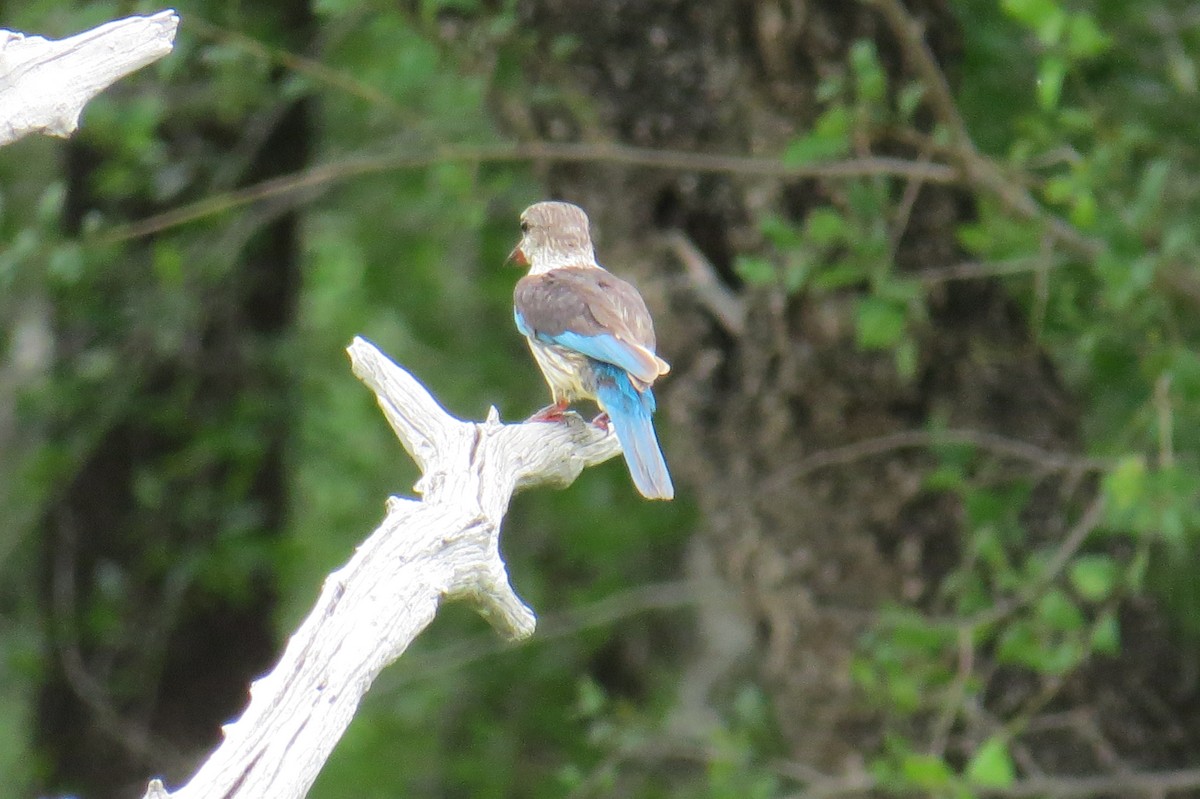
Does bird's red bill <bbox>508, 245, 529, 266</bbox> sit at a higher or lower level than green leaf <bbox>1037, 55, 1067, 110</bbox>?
lower

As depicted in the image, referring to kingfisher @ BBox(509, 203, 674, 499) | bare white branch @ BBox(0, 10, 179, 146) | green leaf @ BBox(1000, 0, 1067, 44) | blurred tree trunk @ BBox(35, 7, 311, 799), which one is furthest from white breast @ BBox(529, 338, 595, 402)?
blurred tree trunk @ BBox(35, 7, 311, 799)

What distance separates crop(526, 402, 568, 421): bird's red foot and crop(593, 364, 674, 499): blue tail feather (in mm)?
105

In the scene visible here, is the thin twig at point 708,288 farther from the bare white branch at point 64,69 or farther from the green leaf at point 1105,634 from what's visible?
the bare white branch at point 64,69

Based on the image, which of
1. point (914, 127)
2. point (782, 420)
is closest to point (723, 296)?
point (782, 420)

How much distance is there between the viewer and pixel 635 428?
3.74 meters

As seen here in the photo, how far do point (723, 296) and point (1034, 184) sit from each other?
1.02 m

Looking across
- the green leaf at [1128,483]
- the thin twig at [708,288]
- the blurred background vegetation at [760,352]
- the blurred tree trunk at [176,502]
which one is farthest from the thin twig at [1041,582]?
the blurred tree trunk at [176,502]

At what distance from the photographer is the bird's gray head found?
447 cm

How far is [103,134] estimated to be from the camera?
18.0 feet

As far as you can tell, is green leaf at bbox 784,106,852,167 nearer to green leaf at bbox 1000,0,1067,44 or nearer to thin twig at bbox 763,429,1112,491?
green leaf at bbox 1000,0,1067,44

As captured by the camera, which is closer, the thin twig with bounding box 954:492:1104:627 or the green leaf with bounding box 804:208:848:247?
the green leaf with bounding box 804:208:848:247

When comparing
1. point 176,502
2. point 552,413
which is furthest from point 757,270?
point 176,502

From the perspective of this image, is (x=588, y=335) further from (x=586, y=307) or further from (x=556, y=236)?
(x=556, y=236)

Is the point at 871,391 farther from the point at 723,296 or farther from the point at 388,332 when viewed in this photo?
the point at 388,332
